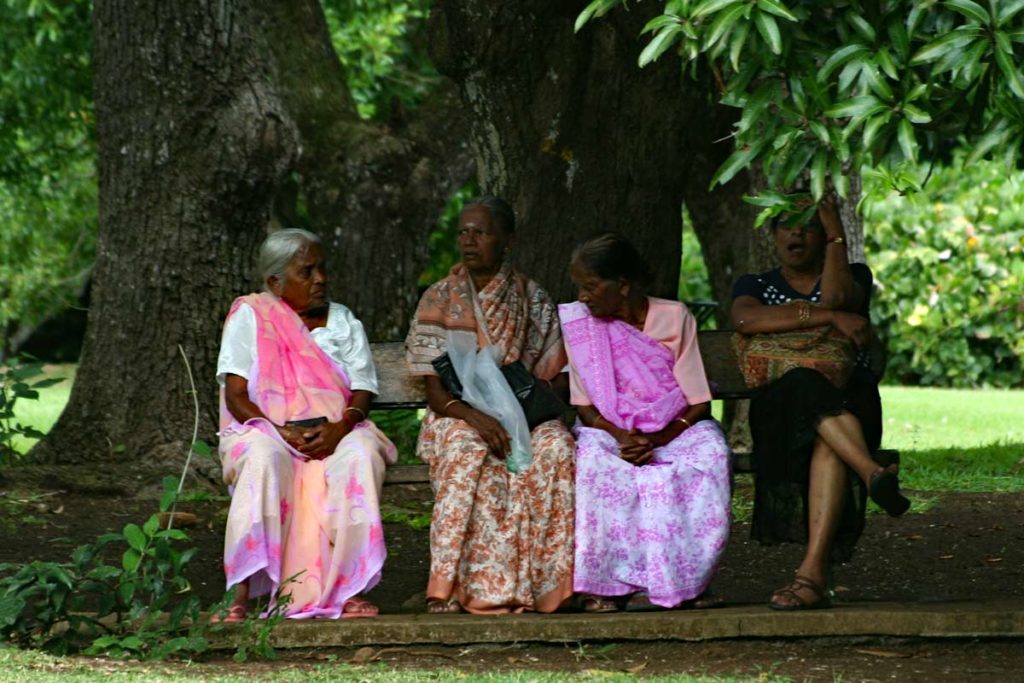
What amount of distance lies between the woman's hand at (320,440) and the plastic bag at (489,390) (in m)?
0.50

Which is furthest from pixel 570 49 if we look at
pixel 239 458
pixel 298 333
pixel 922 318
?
pixel 922 318

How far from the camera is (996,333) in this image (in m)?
18.7

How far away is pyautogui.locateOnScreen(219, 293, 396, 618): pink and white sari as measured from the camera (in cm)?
610

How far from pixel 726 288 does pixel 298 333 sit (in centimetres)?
619

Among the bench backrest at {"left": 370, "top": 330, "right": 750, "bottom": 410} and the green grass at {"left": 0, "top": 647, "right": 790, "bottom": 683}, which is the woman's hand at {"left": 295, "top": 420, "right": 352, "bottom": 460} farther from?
the green grass at {"left": 0, "top": 647, "right": 790, "bottom": 683}

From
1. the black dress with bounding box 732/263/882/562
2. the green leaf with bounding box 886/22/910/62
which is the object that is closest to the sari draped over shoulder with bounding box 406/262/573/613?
the black dress with bounding box 732/263/882/562

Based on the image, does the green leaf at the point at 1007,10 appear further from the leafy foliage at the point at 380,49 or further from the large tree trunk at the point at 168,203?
the leafy foliage at the point at 380,49

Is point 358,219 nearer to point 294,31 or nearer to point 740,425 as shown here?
point 294,31

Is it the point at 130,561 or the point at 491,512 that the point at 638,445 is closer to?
the point at 491,512

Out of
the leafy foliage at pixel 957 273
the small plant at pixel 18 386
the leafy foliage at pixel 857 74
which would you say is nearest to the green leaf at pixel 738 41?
the leafy foliage at pixel 857 74

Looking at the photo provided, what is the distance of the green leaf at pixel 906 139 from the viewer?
4164 mm

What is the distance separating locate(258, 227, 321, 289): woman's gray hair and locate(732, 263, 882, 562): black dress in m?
1.83

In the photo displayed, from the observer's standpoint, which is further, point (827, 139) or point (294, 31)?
point (294, 31)

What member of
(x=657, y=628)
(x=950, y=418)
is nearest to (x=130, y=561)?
(x=657, y=628)
